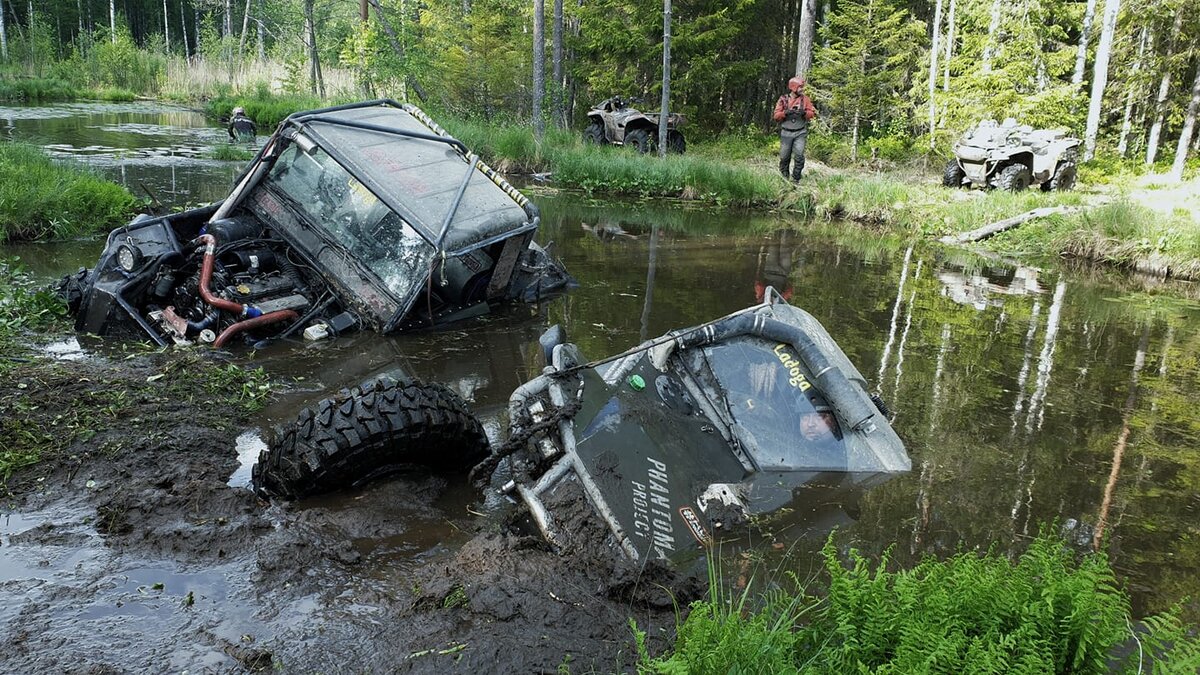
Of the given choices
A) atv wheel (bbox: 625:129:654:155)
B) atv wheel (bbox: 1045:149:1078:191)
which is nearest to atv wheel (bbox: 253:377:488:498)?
atv wheel (bbox: 1045:149:1078:191)

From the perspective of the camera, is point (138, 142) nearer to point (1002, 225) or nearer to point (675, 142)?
point (675, 142)

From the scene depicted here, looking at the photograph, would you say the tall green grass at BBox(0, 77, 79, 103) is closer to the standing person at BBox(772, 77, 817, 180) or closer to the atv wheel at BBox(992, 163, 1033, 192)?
the standing person at BBox(772, 77, 817, 180)

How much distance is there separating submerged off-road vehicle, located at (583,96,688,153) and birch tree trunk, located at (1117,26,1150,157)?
37.0 ft

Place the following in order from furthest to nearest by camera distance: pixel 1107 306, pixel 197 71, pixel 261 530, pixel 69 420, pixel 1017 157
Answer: pixel 197 71
pixel 1017 157
pixel 1107 306
pixel 69 420
pixel 261 530

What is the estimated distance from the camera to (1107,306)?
10.4 metres

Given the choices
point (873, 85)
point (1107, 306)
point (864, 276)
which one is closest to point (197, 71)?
point (873, 85)

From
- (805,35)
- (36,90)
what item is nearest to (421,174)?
(805,35)

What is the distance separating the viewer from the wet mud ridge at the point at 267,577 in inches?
114

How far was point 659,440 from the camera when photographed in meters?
4.25

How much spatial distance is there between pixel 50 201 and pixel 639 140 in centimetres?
1523

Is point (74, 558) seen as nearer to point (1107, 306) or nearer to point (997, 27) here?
point (1107, 306)

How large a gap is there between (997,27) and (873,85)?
141 inches

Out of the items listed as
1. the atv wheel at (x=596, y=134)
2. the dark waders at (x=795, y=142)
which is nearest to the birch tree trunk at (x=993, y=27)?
the dark waders at (x=795, y=142)

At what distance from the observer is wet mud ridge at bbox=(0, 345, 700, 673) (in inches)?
114
